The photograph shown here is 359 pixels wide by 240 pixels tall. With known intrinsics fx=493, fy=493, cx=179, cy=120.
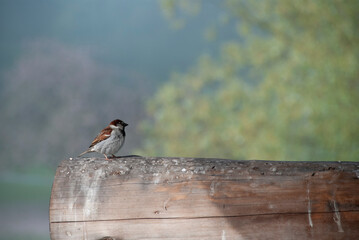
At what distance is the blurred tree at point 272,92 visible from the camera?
6406mm

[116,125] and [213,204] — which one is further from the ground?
[116,125]

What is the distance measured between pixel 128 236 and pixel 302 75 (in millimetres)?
5953

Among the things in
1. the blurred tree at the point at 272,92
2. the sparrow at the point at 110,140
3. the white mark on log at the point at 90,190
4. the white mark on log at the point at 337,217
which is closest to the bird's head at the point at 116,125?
the sparrow at the point at 110,140

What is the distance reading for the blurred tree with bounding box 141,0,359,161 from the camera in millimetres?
6406

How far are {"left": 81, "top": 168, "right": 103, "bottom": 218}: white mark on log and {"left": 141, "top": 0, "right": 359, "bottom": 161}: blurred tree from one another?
17.0 ft

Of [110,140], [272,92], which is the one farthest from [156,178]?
[272,92]

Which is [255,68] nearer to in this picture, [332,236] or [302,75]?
[302,75]

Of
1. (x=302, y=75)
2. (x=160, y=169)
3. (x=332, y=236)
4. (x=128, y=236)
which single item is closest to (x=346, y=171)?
(x=332, y=236)

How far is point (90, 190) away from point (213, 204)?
34cm

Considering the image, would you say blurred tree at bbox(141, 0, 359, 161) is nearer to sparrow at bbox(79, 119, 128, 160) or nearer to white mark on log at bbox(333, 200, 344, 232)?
sparrow at bbox(79, 119, 128, 160)

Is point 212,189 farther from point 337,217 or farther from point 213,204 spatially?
point 337,217

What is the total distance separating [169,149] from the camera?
26.3 ft

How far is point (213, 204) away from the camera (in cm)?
131

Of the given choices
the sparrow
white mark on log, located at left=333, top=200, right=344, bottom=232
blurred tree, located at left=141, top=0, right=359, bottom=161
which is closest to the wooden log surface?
white mark on log, located at left=333, top=200, right=344, bottom=232
